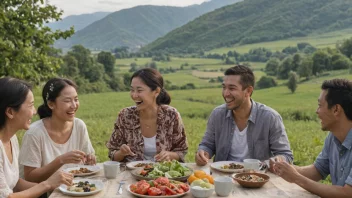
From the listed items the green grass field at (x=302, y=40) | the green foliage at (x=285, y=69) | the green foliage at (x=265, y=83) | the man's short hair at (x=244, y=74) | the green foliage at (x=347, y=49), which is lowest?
the green foliage at (x=265, y=83)

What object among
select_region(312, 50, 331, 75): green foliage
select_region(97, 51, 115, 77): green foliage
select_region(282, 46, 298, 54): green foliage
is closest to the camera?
select_region(312, 50, 331, 75): green foliage

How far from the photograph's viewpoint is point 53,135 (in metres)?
4.11

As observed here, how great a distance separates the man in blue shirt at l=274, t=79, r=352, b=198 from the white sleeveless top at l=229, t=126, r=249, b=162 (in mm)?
1068

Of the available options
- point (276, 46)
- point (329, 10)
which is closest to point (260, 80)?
point (276, 46)

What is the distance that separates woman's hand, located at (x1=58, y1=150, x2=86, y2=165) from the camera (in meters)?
3.61

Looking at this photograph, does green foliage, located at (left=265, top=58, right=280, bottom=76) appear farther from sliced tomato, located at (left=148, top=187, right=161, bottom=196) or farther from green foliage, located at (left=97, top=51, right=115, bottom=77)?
sliced tomato, located at (left=148, top=187, right=161, bottom=196)

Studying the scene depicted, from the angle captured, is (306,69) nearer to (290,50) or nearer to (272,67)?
(272,67)

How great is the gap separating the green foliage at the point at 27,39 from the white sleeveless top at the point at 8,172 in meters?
6.68

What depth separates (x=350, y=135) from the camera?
10.6 ft

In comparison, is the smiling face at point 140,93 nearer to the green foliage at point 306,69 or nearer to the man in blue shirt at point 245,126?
the man in blue shirt at point 245,126

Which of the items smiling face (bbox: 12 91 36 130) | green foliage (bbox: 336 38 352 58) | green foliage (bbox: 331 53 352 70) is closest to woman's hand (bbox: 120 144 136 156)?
smiling face (bbox: 12 91 36 130)

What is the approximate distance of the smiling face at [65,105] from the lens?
13.2ft

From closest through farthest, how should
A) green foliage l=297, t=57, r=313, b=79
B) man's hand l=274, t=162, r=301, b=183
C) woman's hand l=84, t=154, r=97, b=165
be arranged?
man's hand l=274, t=162, r=301, b=183, woman's hand l=84, t=154, r=97, b=165, green foliage l=297, t=57, r=313, b=79

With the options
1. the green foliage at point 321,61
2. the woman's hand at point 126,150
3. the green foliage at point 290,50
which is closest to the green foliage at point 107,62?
the green foliage at point 321,61
